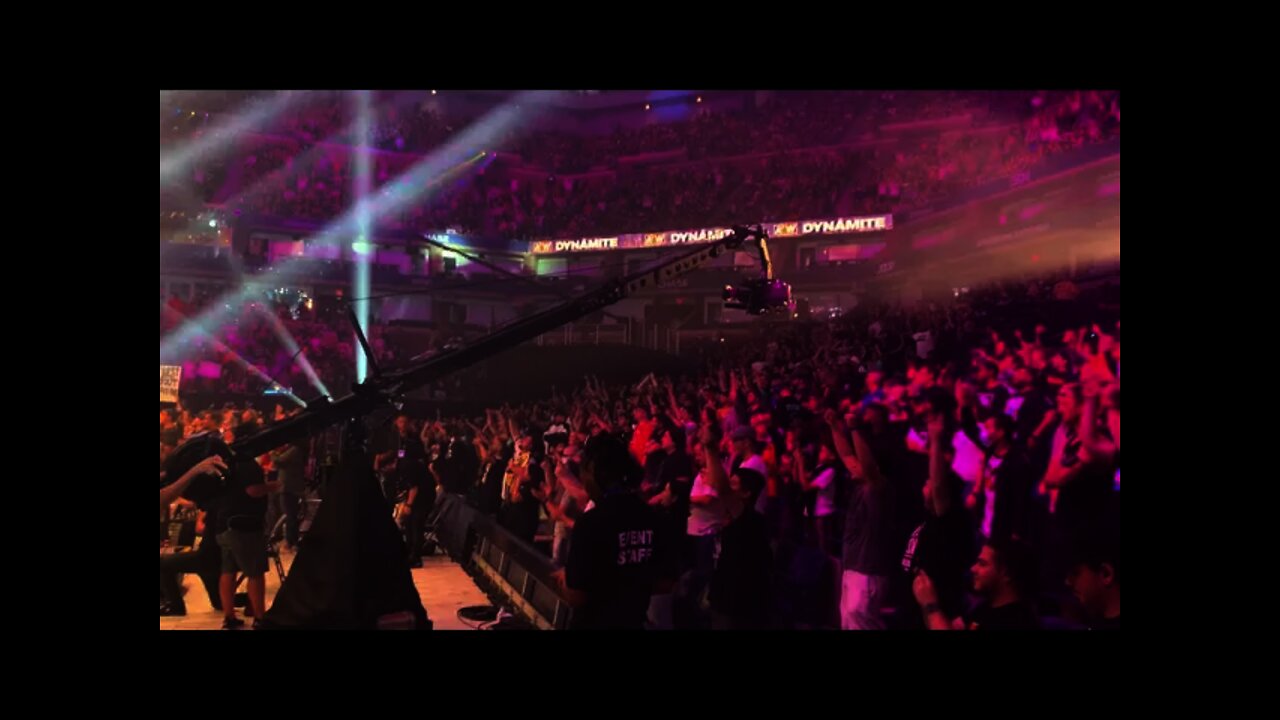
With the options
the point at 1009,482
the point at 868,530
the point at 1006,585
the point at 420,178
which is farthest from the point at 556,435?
the point at 420,178

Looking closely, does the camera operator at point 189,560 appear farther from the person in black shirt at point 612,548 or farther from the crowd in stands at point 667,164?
the crowd in stands at point 667,164

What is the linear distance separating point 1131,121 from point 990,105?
1504cm

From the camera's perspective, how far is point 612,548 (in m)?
3.92

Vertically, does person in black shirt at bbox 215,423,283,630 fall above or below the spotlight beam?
below

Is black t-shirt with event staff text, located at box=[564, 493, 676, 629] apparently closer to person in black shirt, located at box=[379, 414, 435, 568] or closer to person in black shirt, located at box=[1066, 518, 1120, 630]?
person in black shirt, located at box=[1066, 518, 1120, 630]

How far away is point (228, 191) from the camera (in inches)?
1023

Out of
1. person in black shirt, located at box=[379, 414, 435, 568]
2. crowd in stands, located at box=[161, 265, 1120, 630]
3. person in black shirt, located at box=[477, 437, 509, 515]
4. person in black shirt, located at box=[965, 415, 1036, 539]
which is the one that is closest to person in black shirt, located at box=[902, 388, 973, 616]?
crowd in stands, located at box=[161, 265, 1120, 630]

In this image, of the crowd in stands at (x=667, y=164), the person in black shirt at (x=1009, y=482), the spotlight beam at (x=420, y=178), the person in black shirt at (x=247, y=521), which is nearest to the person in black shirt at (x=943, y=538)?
the person in black shirt at (x=1009, y=482)

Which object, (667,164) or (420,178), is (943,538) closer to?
(667,164)

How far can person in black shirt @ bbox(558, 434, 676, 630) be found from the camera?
3906 mm

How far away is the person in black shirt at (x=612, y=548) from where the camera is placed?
391cm

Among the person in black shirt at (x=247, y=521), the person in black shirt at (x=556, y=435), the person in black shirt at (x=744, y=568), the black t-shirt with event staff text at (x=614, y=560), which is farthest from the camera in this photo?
the person in black shirt at (x=556, y=435)

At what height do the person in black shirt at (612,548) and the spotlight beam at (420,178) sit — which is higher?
the spotlight beam at (420,178)

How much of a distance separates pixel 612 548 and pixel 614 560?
59 millimetres
